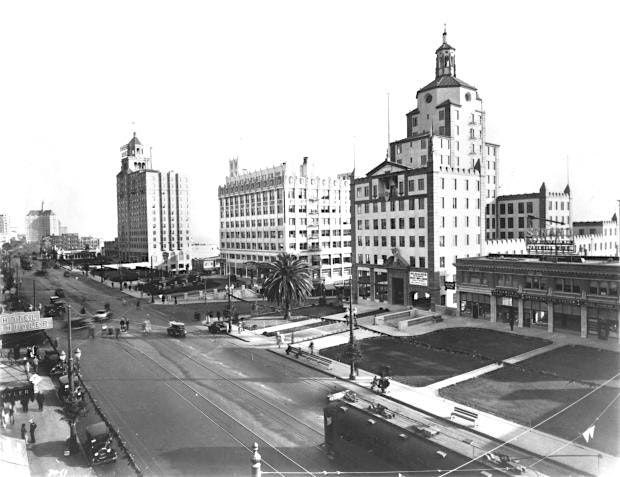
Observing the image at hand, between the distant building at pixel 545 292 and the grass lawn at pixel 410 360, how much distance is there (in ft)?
41.8

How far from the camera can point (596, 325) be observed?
1715 inches

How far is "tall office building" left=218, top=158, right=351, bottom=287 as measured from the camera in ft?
320

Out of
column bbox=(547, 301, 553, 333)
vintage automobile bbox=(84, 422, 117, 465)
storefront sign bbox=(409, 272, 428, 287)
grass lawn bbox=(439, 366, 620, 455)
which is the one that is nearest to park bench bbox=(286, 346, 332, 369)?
grass lawn bbox=(439, 366, 620, 455)

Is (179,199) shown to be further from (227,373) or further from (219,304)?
(227,373)

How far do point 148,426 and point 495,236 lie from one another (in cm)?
7429

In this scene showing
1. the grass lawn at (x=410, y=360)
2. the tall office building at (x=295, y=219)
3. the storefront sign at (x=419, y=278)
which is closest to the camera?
the grass lawn at (x=410, y=360)

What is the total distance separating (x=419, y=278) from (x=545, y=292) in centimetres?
1751

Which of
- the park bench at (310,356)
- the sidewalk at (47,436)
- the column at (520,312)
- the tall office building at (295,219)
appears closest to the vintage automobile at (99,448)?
the sidewalk at (47,436)

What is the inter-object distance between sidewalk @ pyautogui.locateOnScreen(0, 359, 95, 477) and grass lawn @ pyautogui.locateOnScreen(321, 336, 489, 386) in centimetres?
2087

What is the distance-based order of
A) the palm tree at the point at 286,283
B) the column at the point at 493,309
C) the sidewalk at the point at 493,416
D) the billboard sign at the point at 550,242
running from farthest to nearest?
the palm tree at the point at 286,283, the column at the point at 493,309, the billboard sign at the point at 550,242, the sidewalk at the point at 493,416

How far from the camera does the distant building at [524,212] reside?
81500 millimetres

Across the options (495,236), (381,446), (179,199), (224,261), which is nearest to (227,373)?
(381,446)

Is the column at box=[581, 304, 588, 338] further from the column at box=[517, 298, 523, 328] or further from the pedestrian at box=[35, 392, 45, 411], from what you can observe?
the pedestrian at box=[35, 392, 45, 411]

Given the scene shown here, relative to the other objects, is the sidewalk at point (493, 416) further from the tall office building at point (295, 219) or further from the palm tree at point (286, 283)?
the tall office building at point (295, 219)
